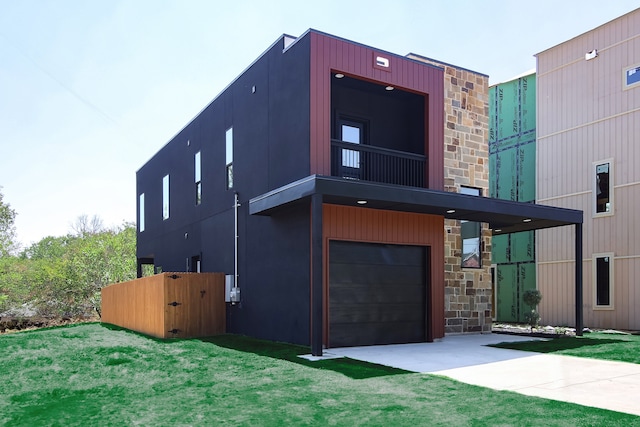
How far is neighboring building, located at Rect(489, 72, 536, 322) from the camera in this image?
66.9ft

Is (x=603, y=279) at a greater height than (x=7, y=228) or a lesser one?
lesser

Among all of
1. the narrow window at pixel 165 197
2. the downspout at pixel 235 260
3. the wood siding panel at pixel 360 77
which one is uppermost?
the wood siding panel at pixel 360 77

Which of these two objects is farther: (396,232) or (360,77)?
(396,232)

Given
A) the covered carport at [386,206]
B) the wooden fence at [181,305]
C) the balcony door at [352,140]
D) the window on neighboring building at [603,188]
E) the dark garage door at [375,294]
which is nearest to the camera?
the covered carport at [386,206]

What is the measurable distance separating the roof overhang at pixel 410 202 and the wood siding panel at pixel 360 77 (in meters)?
0.93

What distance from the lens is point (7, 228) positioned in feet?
121

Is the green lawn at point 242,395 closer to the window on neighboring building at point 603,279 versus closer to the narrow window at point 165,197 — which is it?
the narrow window at point 165,197

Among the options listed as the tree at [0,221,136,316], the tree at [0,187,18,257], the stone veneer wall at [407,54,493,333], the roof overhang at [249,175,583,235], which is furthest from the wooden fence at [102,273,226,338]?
the tree at [0,187,18,257]

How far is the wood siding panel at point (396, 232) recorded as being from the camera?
10.9 m

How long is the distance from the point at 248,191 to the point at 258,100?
2.18 metres

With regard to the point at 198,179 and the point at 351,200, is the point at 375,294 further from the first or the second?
the point at 198,179

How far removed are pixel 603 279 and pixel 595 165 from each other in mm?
3703

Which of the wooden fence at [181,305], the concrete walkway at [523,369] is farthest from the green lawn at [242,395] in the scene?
the wooden fence at [181,305]

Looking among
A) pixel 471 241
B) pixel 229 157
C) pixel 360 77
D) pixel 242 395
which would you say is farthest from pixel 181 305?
pixel 471 241
